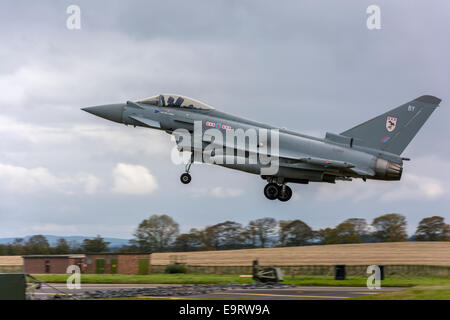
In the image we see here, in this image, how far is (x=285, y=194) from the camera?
108ft

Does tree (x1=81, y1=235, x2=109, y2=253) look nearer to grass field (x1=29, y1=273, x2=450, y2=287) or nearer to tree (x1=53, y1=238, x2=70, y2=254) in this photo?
tree (x1=53, y1=238, x2=70, y2=254)

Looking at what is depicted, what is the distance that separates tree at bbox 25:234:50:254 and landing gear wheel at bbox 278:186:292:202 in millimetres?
30969

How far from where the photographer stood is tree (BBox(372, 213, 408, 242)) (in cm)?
5809

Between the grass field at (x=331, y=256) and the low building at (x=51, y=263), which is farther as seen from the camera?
the low building at (x=51, y=263)

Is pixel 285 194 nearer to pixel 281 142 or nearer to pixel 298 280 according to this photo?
pixel 281 142

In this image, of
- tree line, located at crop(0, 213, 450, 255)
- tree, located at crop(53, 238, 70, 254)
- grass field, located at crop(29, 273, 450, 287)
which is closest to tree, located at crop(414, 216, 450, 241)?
tree line, located at crop(0, 213, 450, 255)

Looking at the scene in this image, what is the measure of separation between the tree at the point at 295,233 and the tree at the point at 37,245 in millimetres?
21611

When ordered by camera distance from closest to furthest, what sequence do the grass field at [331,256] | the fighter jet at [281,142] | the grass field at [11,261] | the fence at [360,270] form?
the fighter jet at [281,142] → the fence at [360,270] → the grass field at [331,256] → the grass field at [11,261]

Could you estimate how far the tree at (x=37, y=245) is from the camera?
5750cm

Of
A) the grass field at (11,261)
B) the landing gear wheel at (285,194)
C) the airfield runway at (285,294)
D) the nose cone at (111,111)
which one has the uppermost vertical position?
the nose cone at (111,111)

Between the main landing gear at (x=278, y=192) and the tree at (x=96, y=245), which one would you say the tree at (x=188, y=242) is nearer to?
the tree at (x=96, y=245)

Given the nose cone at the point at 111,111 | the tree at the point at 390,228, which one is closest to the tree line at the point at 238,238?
the tree at the point at 390,228

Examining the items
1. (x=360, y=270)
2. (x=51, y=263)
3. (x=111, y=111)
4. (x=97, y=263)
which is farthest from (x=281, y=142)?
(x=51, y=263)

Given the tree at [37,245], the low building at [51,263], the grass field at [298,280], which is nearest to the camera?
the grass field at [298,280]
